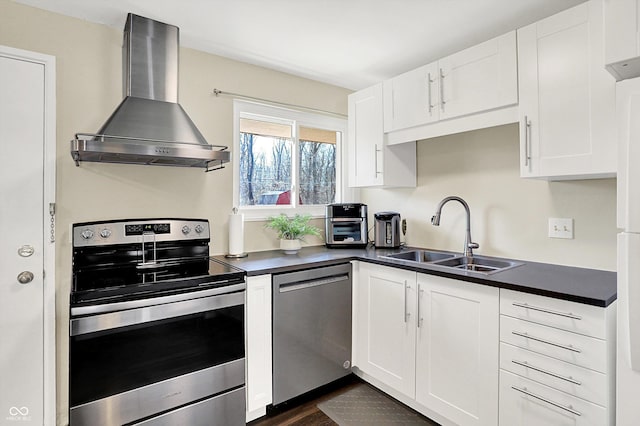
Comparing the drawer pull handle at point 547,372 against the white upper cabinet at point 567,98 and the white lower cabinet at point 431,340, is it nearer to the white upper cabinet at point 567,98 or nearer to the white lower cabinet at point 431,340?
the white lower cabinet at point 431,340

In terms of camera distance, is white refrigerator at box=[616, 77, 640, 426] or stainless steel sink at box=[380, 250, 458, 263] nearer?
white refrigerator at box=[616, 77, 640, 426]

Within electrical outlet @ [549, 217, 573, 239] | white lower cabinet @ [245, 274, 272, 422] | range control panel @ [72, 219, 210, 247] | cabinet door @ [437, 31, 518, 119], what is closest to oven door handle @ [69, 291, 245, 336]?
white lower cabinet @ [245, 274, 272, 422]

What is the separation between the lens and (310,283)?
2174mm

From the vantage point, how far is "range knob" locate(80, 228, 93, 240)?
189 cm

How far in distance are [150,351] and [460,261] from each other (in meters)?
1.95

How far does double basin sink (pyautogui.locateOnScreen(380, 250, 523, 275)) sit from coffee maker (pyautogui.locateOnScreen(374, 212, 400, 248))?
238 millimetres

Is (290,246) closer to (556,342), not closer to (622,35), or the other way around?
(556,342)

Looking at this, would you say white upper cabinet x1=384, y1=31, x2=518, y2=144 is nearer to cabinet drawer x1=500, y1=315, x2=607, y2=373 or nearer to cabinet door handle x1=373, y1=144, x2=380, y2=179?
cabinet door handle x1=373, y1=144, x2=380, y2=179

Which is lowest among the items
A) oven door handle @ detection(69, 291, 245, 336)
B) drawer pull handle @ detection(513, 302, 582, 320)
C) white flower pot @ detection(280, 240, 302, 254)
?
oven door handle @ detection(69, 291, 245, 336)

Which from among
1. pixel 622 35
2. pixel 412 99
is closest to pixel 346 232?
pixel 412 99

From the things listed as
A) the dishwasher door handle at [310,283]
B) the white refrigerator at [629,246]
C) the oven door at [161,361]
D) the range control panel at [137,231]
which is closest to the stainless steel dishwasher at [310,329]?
the dishwasher door handle at [310,283]

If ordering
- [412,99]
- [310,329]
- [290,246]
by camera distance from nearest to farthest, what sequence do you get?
[310,329]
[412,99]
[290,246]

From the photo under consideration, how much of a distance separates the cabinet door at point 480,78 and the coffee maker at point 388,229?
36.5 inches

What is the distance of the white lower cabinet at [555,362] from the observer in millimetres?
1306
